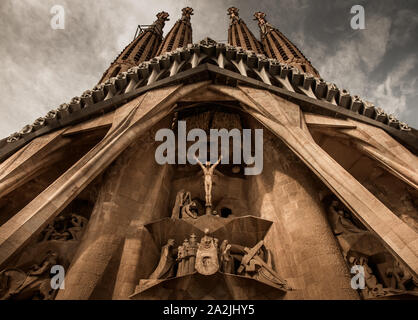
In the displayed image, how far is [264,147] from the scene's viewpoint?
30.9 ft

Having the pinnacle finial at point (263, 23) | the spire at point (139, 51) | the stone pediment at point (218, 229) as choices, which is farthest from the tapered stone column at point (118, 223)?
the pinnacle finial at point (263, 23)

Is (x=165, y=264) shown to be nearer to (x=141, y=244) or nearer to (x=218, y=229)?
(x=141, y=244)

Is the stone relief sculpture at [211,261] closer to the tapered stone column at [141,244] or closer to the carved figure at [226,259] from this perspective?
the carved figure at [226,259]

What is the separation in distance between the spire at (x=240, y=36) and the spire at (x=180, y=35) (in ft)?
13.1

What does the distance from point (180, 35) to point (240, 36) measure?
5162 millimetres

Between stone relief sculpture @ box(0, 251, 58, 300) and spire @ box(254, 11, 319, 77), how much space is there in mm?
18389

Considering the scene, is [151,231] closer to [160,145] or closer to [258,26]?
[160,145]

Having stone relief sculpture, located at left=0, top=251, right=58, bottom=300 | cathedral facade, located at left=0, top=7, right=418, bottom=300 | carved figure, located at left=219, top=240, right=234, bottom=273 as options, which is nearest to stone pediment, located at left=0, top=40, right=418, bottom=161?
cathedral facade, located at left=0, top=7, right=418, bottom=300

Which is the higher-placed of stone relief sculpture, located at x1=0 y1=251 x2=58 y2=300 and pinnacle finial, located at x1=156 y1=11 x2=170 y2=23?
pinnacle finial, located at x1=156 y1=11 x2=170 y2=23

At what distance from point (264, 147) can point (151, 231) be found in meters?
4.40

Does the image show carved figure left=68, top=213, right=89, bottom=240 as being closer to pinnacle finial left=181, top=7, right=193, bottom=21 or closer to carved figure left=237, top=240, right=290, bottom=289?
carved figure left=237, top=240, right=290, bottom=289

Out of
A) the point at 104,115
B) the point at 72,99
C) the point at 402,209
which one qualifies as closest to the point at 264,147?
the point at 402,209

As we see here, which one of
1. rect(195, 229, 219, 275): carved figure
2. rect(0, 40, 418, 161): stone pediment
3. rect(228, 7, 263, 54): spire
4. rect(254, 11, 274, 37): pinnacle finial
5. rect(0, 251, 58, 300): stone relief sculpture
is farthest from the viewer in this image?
rect(254, 11, 274, 37): pinnacle finial

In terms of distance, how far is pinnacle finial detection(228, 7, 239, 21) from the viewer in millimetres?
30428
